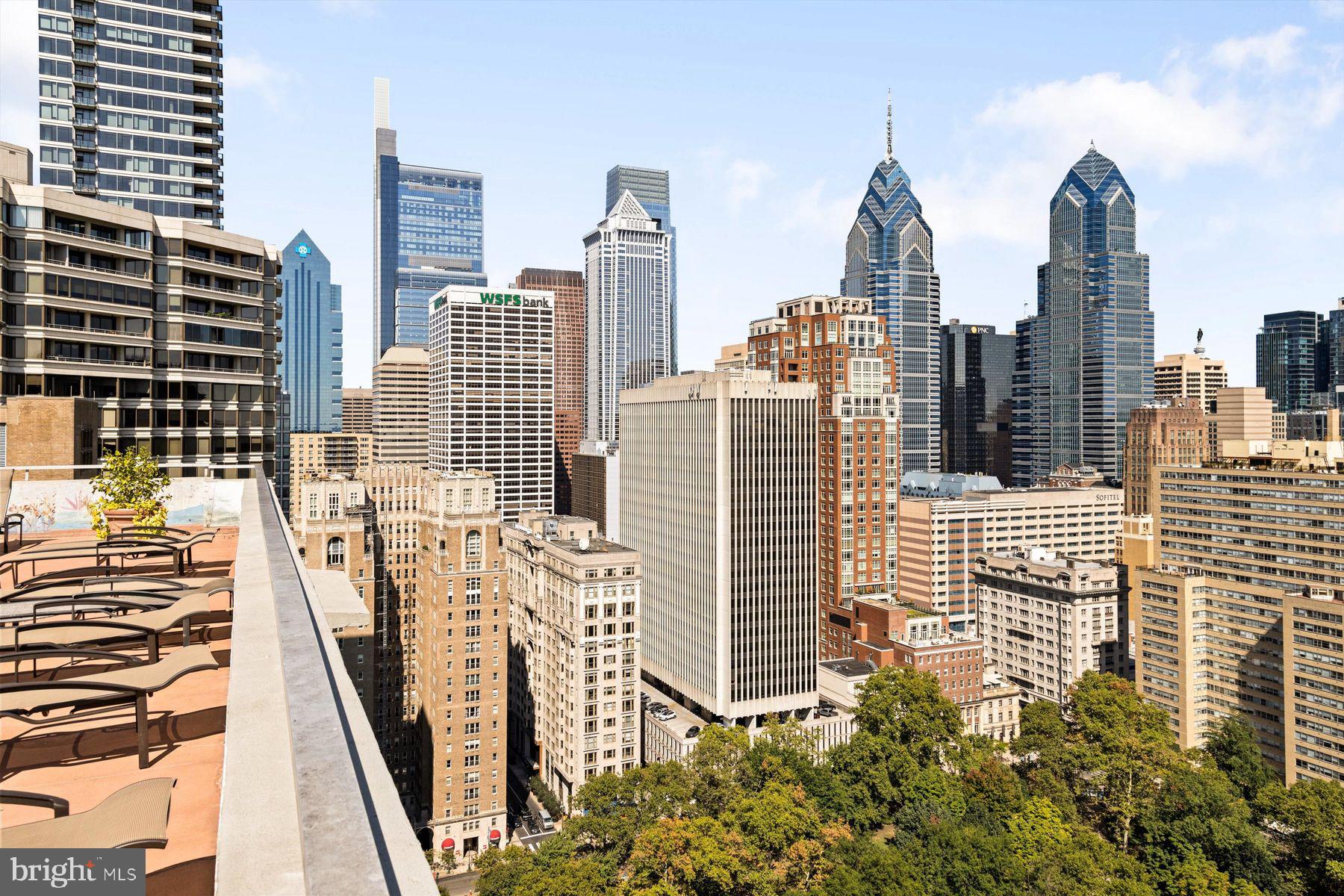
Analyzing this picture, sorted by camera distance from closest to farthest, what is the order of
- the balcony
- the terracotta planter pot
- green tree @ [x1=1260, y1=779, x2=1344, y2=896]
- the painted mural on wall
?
the balcony
the terracotta planter pot
the painted mural on wall
green tree @ [x1=1260, y1=779, x2=1344, y2=896]

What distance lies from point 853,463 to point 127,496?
439 feet

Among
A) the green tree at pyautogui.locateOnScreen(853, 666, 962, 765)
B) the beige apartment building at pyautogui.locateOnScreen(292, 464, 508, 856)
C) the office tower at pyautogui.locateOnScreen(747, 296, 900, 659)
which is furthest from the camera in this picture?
the office tower at pyautogui.locateOnScreen(747, 296, 900, 659)

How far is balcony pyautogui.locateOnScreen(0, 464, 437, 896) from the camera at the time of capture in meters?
5.18

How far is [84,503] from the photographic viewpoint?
95.7 ft

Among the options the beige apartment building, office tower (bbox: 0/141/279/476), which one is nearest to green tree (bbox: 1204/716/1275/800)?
the beige apartment building

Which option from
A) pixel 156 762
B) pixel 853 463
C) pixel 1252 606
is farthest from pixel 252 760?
pixel 853 463

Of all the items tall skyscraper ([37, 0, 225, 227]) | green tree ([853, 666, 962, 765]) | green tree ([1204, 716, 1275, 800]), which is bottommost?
green tree ([1204, 716, 1275, 800])

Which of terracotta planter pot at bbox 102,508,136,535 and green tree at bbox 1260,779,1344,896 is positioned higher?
terracotta planter pot at bbox 102,508,136,535

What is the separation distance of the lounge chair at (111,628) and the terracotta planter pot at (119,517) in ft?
47.7

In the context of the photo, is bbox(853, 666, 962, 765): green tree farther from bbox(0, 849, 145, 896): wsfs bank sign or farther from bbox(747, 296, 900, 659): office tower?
bbox(0, 849, 145, 896): wsfs bank sign

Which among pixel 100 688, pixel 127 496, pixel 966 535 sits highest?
pixel 127 496

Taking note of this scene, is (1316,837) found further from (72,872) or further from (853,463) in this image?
(72,872)

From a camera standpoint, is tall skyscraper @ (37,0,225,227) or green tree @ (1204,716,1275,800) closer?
green tree @ (1204,716,1275,800)

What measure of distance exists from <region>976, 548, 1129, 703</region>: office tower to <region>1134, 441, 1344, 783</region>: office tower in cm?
1126
